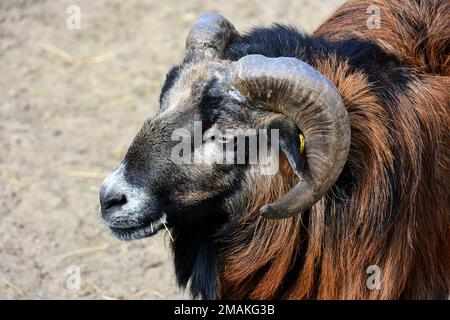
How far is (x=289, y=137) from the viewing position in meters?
6.00

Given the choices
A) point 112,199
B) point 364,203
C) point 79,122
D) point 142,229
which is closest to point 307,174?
point 364,203

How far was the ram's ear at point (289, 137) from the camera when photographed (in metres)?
5.96

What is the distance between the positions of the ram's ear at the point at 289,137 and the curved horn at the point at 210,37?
82 centimetres

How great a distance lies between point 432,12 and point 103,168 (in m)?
4.83

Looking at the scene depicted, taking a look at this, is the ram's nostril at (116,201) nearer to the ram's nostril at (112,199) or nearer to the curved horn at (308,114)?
the ram's nostril at (112,199)

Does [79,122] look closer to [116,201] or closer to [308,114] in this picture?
[116,201]

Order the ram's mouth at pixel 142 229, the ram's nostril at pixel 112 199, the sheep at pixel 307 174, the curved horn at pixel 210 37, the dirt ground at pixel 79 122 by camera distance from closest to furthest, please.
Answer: the sheep at pixel 307 174 → the ram's nostril at pixel 112 199 → the ram's mouth at pixel 142 229 → the curved horn at pixel 210 37 → the dirt ground at pixel 79 122

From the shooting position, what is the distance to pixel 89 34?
43.5 ft

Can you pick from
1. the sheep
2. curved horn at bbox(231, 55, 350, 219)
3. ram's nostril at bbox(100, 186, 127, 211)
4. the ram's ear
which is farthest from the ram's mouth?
the ram's ear

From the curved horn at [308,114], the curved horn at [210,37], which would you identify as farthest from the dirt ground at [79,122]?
the curved horn at [308,114]

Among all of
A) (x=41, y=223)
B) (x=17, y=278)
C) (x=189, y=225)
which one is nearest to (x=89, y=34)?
(x=41, y=223)

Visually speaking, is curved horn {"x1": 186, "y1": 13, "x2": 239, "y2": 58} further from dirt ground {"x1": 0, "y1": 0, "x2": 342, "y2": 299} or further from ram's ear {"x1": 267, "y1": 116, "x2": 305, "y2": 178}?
dirt ground {"x1": 0, "y1": 0, "x2": 342, "y2": 299}

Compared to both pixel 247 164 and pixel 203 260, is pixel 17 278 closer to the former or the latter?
pixel 203 260

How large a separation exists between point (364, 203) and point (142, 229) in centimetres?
163
